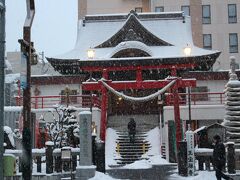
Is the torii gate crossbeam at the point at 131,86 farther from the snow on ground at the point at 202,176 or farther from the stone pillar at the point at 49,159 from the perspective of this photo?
the stone pillar at the point at 49,159

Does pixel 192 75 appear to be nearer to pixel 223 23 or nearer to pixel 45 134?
pixel 45 134

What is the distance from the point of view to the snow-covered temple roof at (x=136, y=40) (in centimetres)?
2770

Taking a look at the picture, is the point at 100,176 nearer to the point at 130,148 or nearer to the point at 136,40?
the point at 130,148

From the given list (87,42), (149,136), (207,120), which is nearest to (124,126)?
(149,136)

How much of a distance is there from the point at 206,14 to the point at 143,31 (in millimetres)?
19350

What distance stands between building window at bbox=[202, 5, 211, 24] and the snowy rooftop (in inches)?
488

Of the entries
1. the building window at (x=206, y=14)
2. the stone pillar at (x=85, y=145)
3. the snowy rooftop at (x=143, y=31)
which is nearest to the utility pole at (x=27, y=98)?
the stone pillar at (x=85, y=145)

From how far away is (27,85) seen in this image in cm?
1020

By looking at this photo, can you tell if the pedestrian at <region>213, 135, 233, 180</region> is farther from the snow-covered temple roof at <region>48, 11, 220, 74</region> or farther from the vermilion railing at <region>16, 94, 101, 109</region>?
the vermilion railing at <region>16, 94, 101, 109</region>

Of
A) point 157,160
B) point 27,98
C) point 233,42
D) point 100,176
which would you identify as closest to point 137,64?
point 157,160

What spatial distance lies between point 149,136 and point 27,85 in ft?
55.6

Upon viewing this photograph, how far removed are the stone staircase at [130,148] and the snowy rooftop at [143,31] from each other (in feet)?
21.5

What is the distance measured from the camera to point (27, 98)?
1030cm

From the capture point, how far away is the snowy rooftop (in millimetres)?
31453
